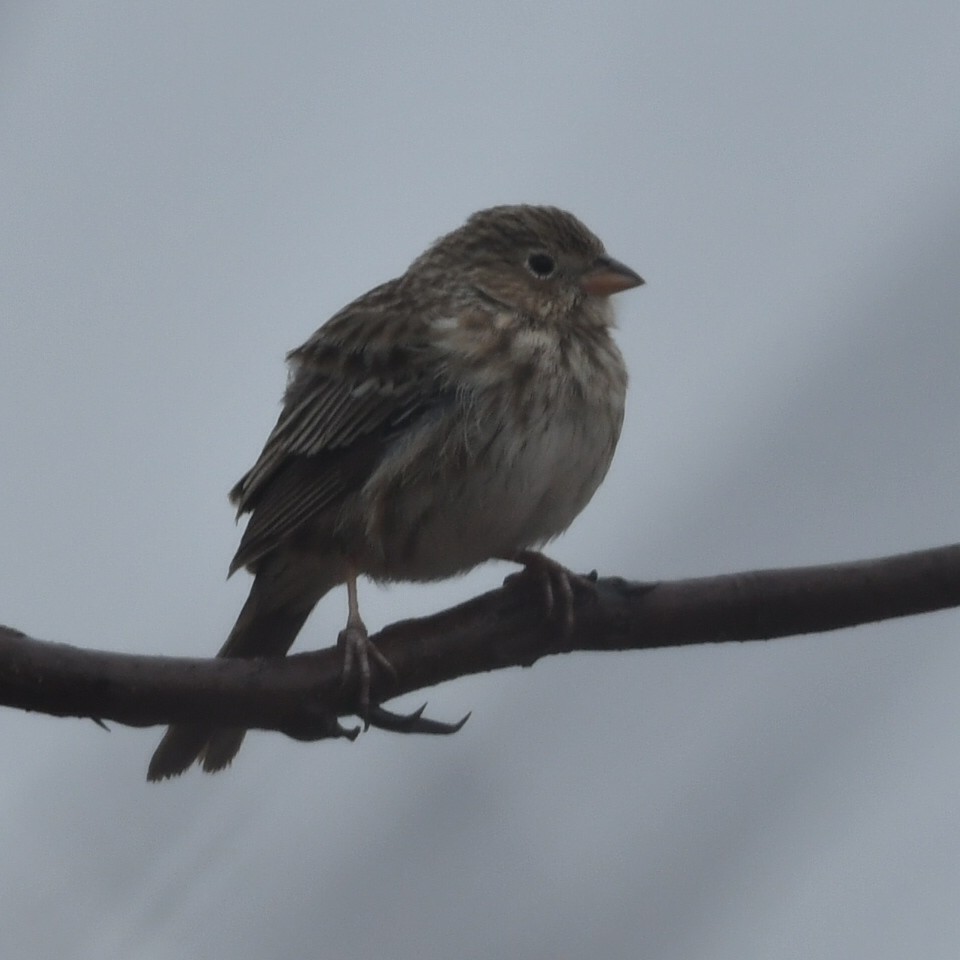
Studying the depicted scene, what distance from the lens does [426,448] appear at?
12.5 ft

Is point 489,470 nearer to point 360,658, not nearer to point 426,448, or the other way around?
point 426,448

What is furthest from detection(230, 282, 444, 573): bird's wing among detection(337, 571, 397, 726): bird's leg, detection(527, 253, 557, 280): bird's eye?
detection(337, 571, 397, 726): bird's leg

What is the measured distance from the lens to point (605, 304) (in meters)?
4.45

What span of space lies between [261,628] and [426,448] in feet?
2.75

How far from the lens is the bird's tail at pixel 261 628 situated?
12.2 ft

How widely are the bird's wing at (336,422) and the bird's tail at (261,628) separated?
0.36ft

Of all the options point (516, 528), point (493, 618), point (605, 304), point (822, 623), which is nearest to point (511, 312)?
point (605, 304)

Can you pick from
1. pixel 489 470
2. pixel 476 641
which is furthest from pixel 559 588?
pixel 489 470

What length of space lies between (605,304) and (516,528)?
0.87 meters

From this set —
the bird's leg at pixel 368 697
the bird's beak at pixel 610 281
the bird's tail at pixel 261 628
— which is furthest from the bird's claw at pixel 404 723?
the bird's beak at pixel 610 281

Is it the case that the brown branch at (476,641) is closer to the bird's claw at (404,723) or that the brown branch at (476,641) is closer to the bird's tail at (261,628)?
the bird's claw at (404,723)

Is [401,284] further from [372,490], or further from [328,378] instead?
[372,490]

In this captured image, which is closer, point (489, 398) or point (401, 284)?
point (489, 398)

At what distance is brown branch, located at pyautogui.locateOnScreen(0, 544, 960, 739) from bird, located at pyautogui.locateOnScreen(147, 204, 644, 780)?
563 millimetres
